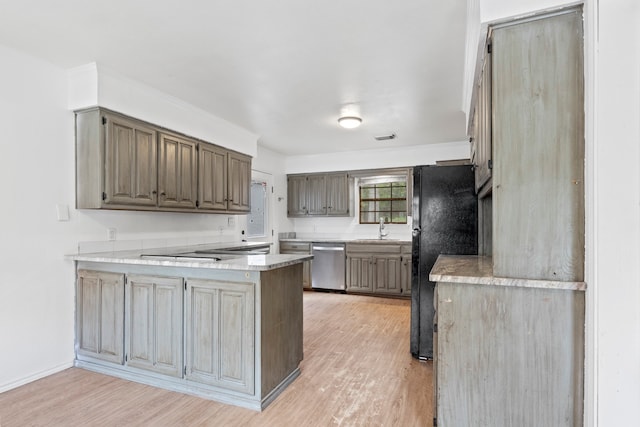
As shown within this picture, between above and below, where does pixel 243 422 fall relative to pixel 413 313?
below

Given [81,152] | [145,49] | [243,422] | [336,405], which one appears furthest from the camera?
[81,152]

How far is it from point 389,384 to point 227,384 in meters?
1.16

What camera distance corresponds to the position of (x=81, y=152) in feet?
9.67

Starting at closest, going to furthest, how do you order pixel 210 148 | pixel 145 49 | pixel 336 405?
pixel 336 405 < pixel 145 49 < pixel 210 148

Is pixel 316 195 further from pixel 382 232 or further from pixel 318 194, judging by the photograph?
pixel 382 232

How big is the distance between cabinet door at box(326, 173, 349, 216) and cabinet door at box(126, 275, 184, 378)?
152 inches

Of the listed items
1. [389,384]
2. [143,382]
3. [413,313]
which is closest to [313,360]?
[389,384]

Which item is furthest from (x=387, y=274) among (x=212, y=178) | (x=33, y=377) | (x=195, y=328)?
(x=33, y=377)

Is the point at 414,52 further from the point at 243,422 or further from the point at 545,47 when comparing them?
the point at 243,422

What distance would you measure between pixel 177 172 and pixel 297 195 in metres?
2.97

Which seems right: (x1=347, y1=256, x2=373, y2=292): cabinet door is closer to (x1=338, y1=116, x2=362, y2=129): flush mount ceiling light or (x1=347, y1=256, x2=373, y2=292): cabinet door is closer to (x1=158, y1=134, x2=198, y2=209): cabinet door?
(x1=338, y1=116, x2=362, y2=129): flush mount ceiling light

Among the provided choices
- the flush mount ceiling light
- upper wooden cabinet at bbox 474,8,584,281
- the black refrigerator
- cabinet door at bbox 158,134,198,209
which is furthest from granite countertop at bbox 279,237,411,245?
upper wooden cabinet at bbox 474,8,584,281

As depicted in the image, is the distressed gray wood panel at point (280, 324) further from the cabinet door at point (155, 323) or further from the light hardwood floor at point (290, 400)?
the cabinet door at point (155, 323)

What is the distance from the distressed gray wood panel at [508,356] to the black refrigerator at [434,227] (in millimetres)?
1313
